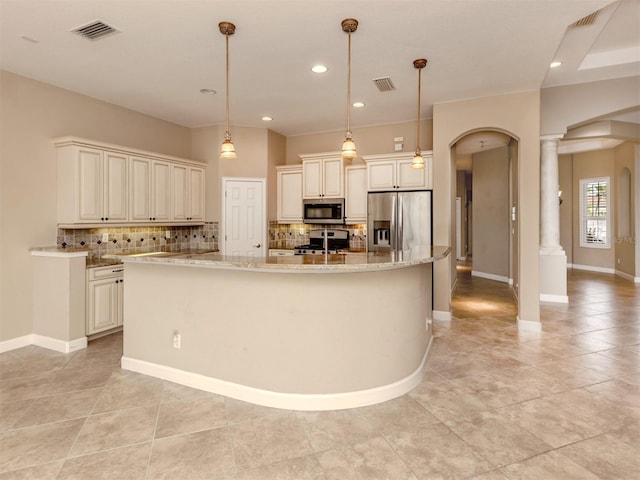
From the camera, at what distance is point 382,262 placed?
2.54m

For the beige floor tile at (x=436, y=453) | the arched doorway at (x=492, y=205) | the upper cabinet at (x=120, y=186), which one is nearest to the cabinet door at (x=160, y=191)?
the upper cabinet at (x=120, y=186)

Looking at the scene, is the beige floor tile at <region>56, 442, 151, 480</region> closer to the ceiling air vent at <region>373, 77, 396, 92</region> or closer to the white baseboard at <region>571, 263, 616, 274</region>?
the ceiling air vent at <region>373, 77, 396, 92</region>

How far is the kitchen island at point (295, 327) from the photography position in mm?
2750

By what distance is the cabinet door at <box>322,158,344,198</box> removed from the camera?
6.09m

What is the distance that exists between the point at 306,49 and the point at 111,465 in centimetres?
362

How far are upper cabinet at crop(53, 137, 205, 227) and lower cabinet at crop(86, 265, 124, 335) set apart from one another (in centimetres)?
65

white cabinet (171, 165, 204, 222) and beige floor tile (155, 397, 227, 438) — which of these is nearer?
beige floor tile (155, 397, 227, 438)

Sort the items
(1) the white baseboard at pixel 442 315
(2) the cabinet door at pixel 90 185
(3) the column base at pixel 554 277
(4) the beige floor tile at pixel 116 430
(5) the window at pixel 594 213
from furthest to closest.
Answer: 1. (5) the window at pixel 594 213
2. (3) the column base at pixel 554 277
3. (1) the white baseboard at pixel 442 315
4. (2) the cabinet door at pixel 90 185
5. (4) the beige floor tile at pixel 116 430

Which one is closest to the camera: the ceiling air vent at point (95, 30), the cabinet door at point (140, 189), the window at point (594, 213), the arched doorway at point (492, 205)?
the ceiling air vent at point (95, 30)

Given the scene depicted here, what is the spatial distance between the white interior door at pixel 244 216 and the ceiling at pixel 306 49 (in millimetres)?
1402

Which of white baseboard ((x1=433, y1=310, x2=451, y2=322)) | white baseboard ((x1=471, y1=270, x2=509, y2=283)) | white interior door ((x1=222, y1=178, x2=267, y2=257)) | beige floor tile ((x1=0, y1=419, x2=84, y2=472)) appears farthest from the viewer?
white baseboard ((x1=471, y1=270, x2=509, y2=283))

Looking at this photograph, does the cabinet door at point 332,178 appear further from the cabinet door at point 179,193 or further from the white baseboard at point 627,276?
the white baseboard at point 627,276

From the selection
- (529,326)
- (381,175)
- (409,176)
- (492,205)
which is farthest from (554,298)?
(381,175)

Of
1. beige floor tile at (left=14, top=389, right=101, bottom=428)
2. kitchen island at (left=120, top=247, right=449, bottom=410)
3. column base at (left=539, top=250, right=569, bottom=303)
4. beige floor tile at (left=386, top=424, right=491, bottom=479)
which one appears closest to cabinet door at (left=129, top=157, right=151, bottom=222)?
kitchen island at (left=120, top=247, right=449, bottom=410)
